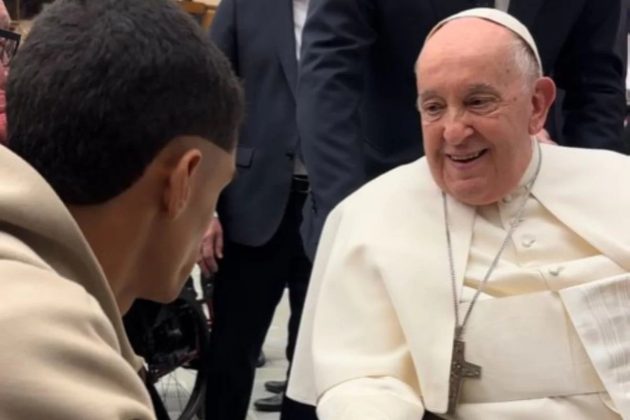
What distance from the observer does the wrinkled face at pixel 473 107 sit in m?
2.29

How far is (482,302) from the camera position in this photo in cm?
223

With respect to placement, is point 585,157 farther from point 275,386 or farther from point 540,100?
point 275,386

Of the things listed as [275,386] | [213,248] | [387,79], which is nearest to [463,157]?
[387,79]

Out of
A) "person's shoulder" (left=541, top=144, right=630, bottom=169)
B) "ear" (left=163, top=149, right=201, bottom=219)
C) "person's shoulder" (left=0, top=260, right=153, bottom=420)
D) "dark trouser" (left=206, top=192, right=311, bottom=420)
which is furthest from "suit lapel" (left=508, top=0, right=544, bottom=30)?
"person's shoulder" (left=0, top=260, right=153, bottom=420)

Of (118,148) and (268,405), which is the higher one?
(118,148)

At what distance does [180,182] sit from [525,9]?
1744mm

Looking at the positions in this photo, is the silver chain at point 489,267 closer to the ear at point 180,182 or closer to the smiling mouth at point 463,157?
the smiling mouth at point 463,157

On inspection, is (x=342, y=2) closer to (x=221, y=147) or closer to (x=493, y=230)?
(x=493, y=230)

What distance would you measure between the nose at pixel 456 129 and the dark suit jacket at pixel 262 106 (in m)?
1.10

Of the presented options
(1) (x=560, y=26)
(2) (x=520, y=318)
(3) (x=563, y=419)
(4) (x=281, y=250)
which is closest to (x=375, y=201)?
(2) (x=520, y=318)

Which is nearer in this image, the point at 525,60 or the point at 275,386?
the point at 525,60

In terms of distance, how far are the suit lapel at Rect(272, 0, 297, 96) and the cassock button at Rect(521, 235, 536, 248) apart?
1.15m

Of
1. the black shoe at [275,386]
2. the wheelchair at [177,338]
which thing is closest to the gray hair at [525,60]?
the wheelchair at [177,338]

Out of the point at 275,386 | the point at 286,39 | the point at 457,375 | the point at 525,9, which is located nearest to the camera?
the point at 457,375
